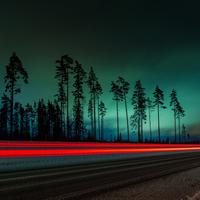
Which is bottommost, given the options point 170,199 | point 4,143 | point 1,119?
point 170,199

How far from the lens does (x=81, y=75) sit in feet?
187

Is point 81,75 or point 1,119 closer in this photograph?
point 81,75

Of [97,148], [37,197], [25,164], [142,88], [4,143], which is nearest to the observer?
[37,197]

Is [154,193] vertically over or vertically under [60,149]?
under

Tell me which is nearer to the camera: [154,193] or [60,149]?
[154,193]

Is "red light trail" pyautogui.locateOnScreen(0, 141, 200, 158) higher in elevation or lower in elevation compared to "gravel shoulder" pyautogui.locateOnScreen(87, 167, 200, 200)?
higher

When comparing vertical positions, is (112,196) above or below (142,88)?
below

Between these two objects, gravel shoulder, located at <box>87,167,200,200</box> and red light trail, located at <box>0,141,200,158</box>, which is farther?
red light trail, located at <box>0,141,200,158</box>

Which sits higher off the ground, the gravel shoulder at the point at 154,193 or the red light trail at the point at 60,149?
the red light trail at the point at 60,149

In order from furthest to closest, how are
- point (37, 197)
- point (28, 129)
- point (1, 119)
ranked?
point (28, 129) < point (1, 119) < point (37, 197)

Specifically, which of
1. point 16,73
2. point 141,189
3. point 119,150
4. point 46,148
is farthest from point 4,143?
point 16,73

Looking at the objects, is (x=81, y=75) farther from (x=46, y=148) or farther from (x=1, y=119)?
(x=1, y=119)

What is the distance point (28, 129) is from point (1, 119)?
3208 cm

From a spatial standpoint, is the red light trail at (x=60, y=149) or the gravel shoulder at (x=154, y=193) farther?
the red light trail at (x=60, y=149)
